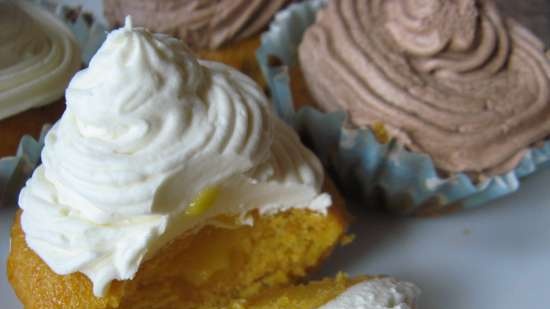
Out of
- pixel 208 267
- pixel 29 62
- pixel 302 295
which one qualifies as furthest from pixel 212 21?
pixel 302 295

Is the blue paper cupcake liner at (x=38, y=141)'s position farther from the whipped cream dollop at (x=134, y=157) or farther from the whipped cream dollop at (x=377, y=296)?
the whipped cream dollop at (x=377, y=296)

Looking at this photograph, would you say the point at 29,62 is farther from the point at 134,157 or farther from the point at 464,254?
the point at 464,254

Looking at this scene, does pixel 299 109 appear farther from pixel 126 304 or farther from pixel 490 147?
pixel 126 304

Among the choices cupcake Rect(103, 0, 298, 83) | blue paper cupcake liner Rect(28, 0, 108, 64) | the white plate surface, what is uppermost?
cupcake Rect(103, 0, 298, 83)

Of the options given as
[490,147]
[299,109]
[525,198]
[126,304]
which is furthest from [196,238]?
[525,198]

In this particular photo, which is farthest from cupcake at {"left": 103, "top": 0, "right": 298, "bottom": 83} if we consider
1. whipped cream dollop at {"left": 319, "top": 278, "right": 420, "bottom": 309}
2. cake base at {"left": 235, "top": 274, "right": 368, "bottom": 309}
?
whipped cream dollop at {"left": 319, "top": 278, "right": 420, "bottom": 309}

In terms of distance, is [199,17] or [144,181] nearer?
[144,181]

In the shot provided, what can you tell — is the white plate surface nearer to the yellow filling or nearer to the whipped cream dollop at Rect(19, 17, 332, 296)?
the whipped cream dollop at Rect(19, 17, 332, 296)

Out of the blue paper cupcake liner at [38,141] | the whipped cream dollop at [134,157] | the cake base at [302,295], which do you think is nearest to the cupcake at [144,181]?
the whipped cream dollop at [134,157]
